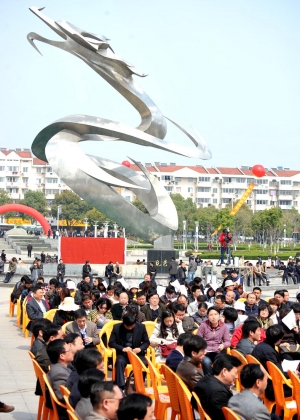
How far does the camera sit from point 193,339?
7023mm

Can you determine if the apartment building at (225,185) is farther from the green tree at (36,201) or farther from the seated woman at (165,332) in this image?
the seated woman at (165,332)

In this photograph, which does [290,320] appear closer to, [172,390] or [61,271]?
[172,390]

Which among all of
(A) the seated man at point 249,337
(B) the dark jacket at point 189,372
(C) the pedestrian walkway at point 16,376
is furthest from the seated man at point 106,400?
(A) the seated man at point 249,337

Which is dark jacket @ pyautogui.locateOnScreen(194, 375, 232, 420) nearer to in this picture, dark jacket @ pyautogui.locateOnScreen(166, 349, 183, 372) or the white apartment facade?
dark jacket @ pyautogui.locateOnScreen(166, 349, 183, 372)

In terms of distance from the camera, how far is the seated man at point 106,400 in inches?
201

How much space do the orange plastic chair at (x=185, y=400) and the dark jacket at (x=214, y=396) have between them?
0.42 m

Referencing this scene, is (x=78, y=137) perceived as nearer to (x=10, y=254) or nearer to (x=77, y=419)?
(x=77, y=419)

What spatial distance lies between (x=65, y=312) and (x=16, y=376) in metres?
1.14

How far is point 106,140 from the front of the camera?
2491 centimetres

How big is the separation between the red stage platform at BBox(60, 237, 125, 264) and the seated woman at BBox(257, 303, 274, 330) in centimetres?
2393

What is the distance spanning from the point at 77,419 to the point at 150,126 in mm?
19485

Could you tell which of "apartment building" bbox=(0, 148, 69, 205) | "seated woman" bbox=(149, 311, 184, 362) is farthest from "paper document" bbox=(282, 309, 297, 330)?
"apartment building" bbox=(0, 148, 69, 205)

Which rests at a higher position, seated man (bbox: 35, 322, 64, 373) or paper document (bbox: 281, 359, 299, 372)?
seated man (bbox: 35, 322, 64, 373)

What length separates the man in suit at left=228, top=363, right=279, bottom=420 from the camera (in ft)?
18.4
